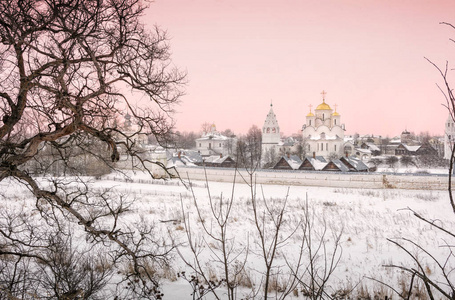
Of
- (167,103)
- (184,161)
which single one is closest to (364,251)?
(167,103)

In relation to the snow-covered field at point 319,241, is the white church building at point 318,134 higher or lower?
higher

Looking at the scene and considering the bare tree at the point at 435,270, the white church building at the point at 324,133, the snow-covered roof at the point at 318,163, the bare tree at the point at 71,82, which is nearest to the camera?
the bare tree at the point at 435,270

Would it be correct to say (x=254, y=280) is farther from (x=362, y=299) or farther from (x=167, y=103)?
(x=167, y=103)

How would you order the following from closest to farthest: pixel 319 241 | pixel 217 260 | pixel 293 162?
pixel 217 260, pixel 319 241, pixel 293 162

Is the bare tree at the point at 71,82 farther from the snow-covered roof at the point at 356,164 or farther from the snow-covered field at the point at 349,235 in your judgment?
the snow-covered roof at the point at 356,164

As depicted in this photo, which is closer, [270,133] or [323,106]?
[270,133]

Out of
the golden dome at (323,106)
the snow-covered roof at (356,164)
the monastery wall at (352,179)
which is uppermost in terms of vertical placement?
the golden dome at (323,106)

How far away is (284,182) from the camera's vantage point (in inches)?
1128

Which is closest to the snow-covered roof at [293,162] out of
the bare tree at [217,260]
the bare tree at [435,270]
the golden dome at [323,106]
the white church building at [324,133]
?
the white church building at [324,133]

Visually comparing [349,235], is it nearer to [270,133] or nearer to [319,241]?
[319,241]

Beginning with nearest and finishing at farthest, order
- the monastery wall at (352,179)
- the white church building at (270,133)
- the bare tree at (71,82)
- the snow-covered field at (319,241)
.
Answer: the bare tree at (71,82) < the snow-covered field at (319,241) < the monastery wall at (352,179) < the white church building at (270,133)

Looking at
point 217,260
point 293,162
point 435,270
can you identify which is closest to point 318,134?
point 293,162

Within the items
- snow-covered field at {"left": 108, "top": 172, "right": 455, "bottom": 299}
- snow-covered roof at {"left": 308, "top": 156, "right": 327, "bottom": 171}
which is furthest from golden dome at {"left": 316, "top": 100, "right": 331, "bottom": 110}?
snow-covered field at {"left": 108, "top": 172, "right": 455, "bottom": 299}

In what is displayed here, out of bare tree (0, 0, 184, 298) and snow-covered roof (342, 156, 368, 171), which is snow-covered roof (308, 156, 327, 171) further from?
bare tree (0, 0, 184, 298)
